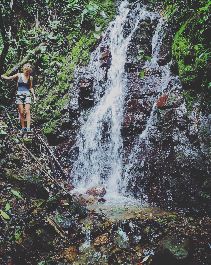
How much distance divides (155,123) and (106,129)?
67.0 inches

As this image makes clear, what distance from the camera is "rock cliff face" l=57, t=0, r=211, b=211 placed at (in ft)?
23.4

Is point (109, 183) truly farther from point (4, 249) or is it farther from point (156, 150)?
point (4, 249)

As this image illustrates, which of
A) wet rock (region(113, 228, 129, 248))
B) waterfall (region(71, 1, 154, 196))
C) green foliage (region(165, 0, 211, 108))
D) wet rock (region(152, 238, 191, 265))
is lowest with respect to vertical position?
wet rock (region(113, 228, 129, 248))

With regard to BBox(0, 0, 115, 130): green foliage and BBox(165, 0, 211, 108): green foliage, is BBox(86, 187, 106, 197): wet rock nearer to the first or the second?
BBox(0, 0, 115, 130): green foliage

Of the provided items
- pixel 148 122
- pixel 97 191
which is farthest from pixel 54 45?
pixel 97 191

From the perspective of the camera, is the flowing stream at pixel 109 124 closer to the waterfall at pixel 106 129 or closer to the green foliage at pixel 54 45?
the waterfall at pixel 106 129

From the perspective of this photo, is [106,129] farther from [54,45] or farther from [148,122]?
[54,45]

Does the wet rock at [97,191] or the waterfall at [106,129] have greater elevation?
the waterfall at [106,129]

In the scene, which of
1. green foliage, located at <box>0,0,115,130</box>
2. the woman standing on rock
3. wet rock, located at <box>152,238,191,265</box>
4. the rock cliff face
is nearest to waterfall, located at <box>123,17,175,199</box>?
the rock cliff face

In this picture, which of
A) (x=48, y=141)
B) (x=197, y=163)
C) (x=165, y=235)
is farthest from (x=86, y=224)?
(x=48, y=141)

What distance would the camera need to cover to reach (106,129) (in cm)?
952

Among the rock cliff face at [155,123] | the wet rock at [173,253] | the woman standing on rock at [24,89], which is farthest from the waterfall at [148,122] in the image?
the wet rock at [173,253]

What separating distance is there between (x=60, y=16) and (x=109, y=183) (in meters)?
7.18

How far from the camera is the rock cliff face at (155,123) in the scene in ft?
23.4
